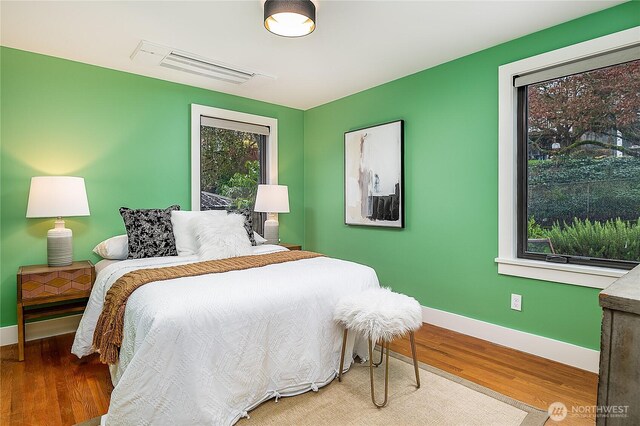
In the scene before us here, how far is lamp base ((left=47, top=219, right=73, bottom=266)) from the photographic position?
280 cm

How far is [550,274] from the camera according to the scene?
2.58 metres

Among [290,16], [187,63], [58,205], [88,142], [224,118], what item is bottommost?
[58,205]

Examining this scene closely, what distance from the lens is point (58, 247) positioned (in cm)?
280

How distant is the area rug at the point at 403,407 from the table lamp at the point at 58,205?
1534mm

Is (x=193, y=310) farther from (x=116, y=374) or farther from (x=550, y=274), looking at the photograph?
A: (x=550, y=274)

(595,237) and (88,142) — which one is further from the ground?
(88,142)

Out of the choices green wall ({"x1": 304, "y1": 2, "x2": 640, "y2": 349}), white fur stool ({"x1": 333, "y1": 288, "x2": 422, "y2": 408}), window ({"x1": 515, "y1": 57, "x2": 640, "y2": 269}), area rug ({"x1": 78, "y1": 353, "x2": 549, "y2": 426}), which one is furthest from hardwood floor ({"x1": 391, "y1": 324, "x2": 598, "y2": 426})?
window ({"x1": 515, "y1": 57, "x2": 640, "y2": 269})

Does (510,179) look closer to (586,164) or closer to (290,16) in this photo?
(586,164)

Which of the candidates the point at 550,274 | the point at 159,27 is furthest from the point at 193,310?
the point at 550,274

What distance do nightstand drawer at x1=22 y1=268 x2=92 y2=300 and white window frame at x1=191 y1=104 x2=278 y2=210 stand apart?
4.11 feet

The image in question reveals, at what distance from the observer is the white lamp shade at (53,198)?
267 centimetres

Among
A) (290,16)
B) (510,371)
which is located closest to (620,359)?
(510,371)

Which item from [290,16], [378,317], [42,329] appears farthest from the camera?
[42,329]

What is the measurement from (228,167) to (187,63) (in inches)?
51.6
